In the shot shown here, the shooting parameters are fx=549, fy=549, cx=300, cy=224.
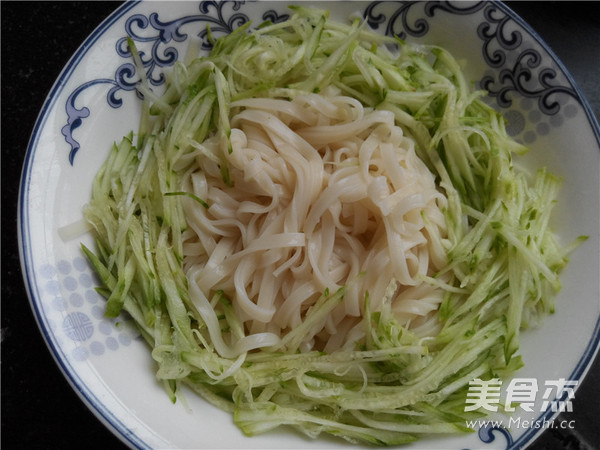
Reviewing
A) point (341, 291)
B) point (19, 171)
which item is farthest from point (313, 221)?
point (19, 171)

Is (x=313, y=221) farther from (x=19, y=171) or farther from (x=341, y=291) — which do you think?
(x=19, y=171)

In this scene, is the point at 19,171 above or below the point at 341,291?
above

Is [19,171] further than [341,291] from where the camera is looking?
Yes

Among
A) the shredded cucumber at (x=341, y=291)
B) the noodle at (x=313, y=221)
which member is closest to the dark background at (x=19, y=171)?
the shredded cucumber at (x=341, y=291)

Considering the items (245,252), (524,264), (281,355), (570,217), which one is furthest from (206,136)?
(570,217)

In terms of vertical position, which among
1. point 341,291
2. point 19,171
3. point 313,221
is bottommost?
point 341,291

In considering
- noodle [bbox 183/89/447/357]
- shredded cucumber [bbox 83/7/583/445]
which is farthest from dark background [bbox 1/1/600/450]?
noodle [bbox 183/89/447/357]

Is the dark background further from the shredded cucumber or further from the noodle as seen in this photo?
the noodle

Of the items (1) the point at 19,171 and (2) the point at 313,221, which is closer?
(2) the point at 313,221
